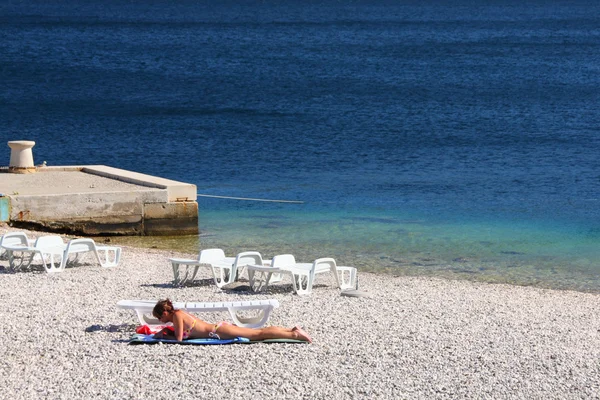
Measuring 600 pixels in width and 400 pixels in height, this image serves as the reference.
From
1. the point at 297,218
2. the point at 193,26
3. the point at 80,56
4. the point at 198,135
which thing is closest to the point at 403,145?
the point at 198,135

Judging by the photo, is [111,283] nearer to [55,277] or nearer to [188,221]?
[55,277]

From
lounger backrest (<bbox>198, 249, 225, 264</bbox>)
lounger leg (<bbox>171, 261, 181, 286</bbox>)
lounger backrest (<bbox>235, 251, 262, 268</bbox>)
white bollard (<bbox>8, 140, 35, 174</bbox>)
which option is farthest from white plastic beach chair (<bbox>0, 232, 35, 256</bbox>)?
white bollard (<bbox>8, 140, 35, 174</bbox>)

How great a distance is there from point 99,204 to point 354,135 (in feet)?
61.8

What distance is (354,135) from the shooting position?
112ft

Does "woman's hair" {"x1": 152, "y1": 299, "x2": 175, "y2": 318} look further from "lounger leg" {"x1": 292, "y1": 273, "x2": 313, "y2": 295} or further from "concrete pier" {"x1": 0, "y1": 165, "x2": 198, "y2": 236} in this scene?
"concrete pier" {"x1": 0, "y1": 165, "x2": 198, "y2": 236}

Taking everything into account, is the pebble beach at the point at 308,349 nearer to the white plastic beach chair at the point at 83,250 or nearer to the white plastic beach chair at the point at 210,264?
the white plastic beach chair at the point at 210,264

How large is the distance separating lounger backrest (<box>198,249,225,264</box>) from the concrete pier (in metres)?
5.72

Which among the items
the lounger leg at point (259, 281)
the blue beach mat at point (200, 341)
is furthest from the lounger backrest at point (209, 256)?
the blue beach mat at point (200, 341)

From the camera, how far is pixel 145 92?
47812 mm

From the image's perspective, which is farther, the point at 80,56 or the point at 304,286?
the point at 80,56

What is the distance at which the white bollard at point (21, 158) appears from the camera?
18.2m

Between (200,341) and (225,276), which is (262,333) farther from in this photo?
(225,276)

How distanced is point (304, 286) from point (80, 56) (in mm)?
54935

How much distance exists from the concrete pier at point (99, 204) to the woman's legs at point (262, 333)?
27.5 feet
